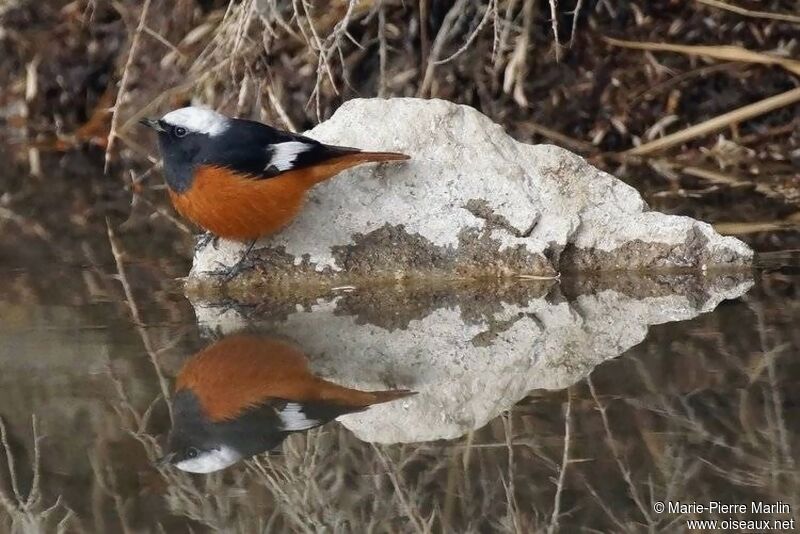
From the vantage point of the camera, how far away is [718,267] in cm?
571

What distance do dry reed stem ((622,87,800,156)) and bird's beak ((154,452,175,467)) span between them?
4.86 meters

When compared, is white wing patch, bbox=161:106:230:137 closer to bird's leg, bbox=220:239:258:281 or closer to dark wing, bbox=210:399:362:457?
bird's leg, bbox=220:239:258:281

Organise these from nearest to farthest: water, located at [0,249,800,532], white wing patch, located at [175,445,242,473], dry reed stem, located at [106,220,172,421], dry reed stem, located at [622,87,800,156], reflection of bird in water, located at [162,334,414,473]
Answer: water, located at [0,249,800,532], white wing patch, located at [175,445,242,473], reflection of bird in water, located at [162,334,414,473], dry reed stem, located at [106,220,172,421], dry reed stem, located at [622,87,800,156]

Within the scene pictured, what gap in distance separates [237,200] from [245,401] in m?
1.33

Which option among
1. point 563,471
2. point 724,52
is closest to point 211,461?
point 563,471

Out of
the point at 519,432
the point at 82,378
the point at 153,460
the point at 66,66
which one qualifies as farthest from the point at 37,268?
the point at 66,66

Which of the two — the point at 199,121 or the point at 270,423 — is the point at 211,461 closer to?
the point at 270,423

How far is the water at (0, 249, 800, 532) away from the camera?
353cm

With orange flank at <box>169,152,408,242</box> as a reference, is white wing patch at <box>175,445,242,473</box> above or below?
above

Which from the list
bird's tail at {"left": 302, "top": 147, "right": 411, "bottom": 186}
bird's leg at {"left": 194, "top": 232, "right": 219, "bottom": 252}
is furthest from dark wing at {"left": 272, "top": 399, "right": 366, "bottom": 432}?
bird's leg at {"left": 194, "top": 232, "right": 219, "bottom": 252}

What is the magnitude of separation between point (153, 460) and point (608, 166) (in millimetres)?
4597

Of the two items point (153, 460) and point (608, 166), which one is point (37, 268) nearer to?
point (153, 460)

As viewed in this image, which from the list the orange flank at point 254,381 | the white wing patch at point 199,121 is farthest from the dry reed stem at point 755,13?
the orange flank at point 254,381

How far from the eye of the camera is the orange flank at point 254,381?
168 inches
